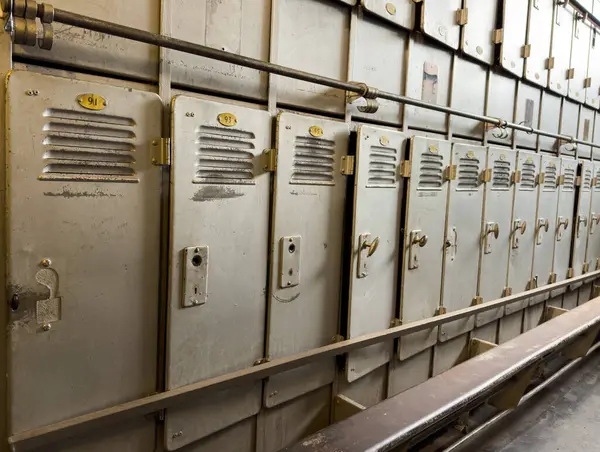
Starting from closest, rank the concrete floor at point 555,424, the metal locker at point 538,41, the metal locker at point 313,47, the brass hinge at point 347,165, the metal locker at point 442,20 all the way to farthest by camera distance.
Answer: the metal locker at point 313,47
the brass hinge at point 347,165
the metal locker at point 442,20
the concrete floor at point 555,424
the metal locker at point 538,41

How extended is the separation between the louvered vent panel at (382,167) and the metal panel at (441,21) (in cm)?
77

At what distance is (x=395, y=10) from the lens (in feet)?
7.59

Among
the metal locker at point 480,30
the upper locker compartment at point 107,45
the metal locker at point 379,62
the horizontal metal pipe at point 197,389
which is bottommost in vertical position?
the horizontal metal pipe at point 197,389

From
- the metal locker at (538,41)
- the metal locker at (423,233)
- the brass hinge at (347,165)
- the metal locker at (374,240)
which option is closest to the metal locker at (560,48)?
the metal locker at (538,41)

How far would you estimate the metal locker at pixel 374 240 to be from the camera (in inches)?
87.5

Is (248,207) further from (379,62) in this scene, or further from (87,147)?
(379,62)

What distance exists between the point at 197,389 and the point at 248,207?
0.75m

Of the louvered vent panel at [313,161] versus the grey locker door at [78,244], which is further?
the louvered vent panel at [313,161]

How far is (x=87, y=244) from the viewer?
1409mm

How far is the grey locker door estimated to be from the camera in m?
1.28

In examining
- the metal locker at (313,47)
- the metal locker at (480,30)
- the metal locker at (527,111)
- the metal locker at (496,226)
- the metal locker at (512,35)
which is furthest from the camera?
the metal locker at (527,111)

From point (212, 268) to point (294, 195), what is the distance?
0.51m

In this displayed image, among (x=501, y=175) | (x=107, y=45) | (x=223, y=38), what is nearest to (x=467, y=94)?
(x=501, y=175)

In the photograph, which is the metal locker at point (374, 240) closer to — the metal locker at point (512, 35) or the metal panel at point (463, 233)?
the metal panel at point (463, 233)
